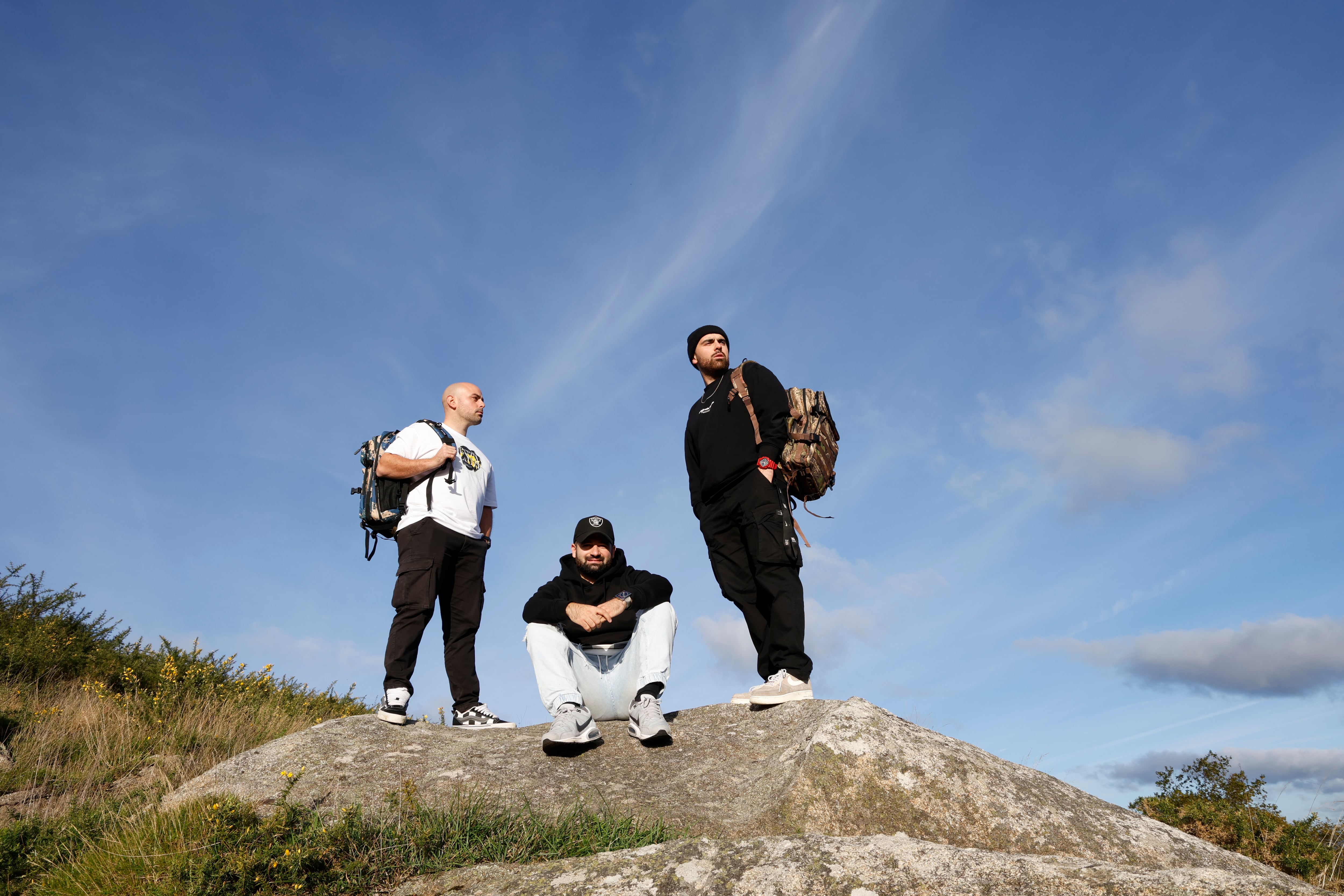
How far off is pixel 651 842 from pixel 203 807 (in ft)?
7.68

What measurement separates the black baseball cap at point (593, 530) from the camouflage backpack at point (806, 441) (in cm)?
135

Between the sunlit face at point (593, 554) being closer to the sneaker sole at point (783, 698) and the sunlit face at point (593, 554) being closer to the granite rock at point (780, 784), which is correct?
the granite rock at point (780, 784)

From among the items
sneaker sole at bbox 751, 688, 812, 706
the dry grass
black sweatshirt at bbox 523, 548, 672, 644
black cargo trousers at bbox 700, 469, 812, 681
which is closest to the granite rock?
sneaker sole at bbox 751, 688, 812, 706

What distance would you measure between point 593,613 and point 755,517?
1.39 meters

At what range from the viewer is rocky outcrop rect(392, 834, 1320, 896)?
8.14 ft

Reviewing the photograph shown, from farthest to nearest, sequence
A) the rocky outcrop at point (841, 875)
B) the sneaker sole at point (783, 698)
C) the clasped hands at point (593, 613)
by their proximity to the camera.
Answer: the sneaker sole at point (783, 698), the clasped hands at point (593, 613), the rocky outcrop at point (841, 875)

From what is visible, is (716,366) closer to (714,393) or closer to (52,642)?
(714,393)

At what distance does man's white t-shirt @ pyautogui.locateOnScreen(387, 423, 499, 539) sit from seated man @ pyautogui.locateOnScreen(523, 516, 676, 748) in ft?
3.45

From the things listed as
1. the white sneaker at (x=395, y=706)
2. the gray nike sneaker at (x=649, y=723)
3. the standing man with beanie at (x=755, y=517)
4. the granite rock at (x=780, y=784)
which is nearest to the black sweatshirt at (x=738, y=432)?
the standing man with beanie at (x=755, y=517)

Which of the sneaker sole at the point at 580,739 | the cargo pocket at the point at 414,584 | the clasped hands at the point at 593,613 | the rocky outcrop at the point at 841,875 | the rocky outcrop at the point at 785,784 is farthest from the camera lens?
the cargo pocket at the point at 414,584

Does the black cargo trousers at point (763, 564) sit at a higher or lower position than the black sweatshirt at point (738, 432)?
lower

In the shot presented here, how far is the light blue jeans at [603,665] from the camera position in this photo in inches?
208

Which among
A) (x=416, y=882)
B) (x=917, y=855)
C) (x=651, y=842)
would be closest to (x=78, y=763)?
(x=416, y=882)

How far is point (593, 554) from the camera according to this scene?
5668 millimetres
